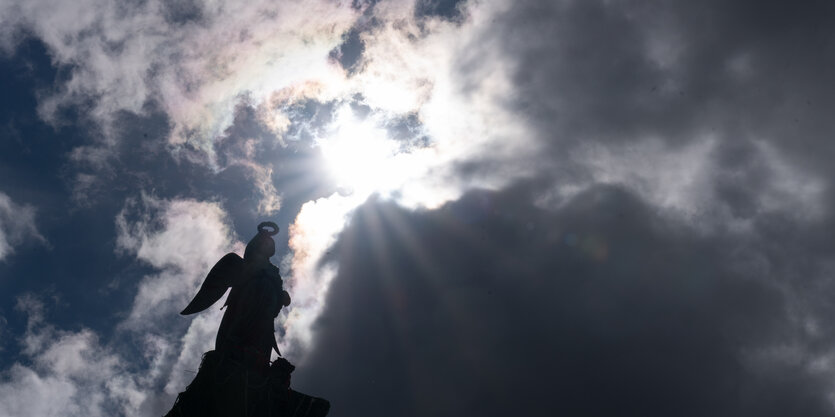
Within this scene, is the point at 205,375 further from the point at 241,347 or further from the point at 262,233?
the point at 262,233

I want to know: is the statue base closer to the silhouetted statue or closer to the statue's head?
the silhouetted statue

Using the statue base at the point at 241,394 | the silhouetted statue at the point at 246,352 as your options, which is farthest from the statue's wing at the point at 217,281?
the statue base at the point at 241,394

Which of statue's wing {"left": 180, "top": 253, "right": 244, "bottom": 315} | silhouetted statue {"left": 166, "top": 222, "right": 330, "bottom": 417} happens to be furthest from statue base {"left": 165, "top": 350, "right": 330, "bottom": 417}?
statue's wing {"left": 180, "top": 253, "right": 244, "bottom": 315}

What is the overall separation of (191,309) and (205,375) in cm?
606

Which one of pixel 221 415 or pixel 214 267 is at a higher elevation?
pixel 214 267

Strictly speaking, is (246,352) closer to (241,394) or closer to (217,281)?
(241,394)

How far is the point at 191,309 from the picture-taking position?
2898 cm

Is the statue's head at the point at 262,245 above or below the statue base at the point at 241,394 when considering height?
above

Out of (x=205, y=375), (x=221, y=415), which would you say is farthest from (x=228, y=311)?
(x=221, y=415)

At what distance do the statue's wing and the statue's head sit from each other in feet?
2.65

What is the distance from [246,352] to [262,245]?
23.6 feet

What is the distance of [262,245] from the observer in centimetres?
3019

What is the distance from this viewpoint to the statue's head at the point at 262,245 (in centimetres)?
2986

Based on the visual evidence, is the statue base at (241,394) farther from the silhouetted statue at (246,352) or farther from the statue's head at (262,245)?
the statue's head at (262,245)
